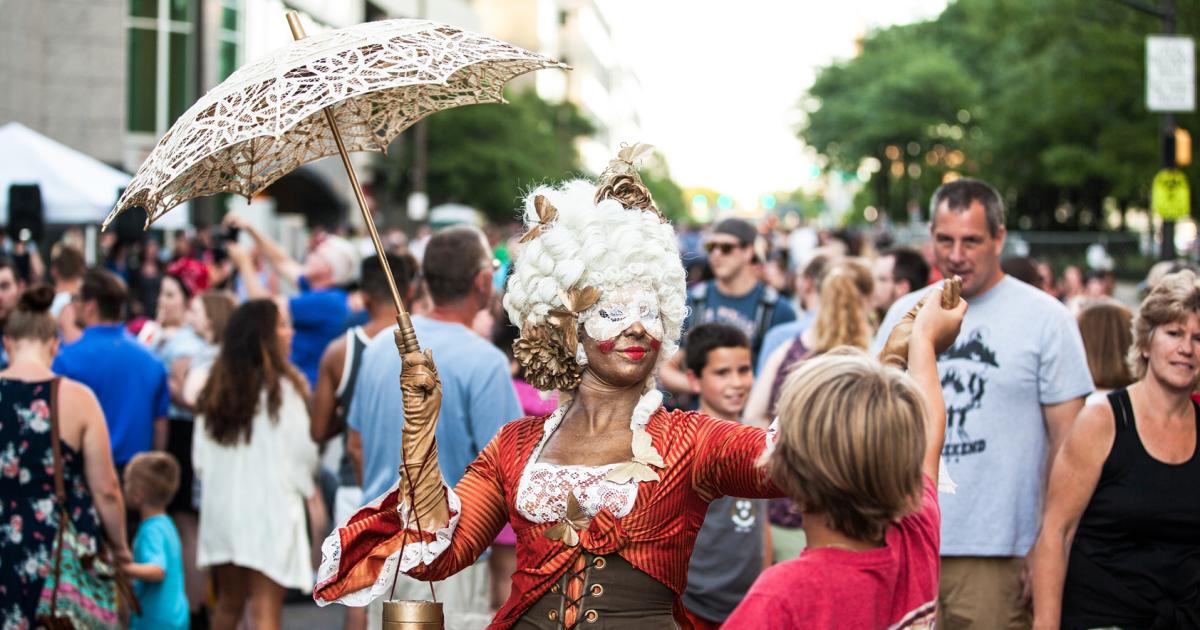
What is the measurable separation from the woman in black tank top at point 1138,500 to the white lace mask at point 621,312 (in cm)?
194

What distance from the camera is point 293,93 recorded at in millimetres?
3289

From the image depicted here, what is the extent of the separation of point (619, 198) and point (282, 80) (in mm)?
863

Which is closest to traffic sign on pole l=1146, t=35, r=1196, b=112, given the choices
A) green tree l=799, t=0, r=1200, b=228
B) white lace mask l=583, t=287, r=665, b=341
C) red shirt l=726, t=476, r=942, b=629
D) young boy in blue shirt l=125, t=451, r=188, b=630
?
green tree l=799, t=0, r=1200, b=228

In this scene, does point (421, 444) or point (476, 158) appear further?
point (476, 158)

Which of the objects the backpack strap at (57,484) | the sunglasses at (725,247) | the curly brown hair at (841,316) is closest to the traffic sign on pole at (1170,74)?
the sunglasses at (725,247)

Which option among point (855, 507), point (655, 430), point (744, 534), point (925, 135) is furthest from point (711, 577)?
point (925, 135)

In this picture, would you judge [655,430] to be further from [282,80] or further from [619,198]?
[282,80]

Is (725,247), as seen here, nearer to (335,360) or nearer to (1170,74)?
(335,360)

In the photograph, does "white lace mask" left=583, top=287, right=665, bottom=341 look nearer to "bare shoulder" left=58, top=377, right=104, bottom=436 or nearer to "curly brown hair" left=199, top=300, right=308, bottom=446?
"bare shoulder" left=58, top=377, right=104, bottom=436

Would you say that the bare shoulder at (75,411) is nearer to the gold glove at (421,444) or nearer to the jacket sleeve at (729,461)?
the gold glove at (421,444)

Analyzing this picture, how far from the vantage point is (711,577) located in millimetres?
5504

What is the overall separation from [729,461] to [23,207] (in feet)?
32.1

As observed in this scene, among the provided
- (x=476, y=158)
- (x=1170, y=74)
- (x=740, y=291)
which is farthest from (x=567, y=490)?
(x=476, y=158)

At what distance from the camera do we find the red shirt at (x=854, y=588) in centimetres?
268
